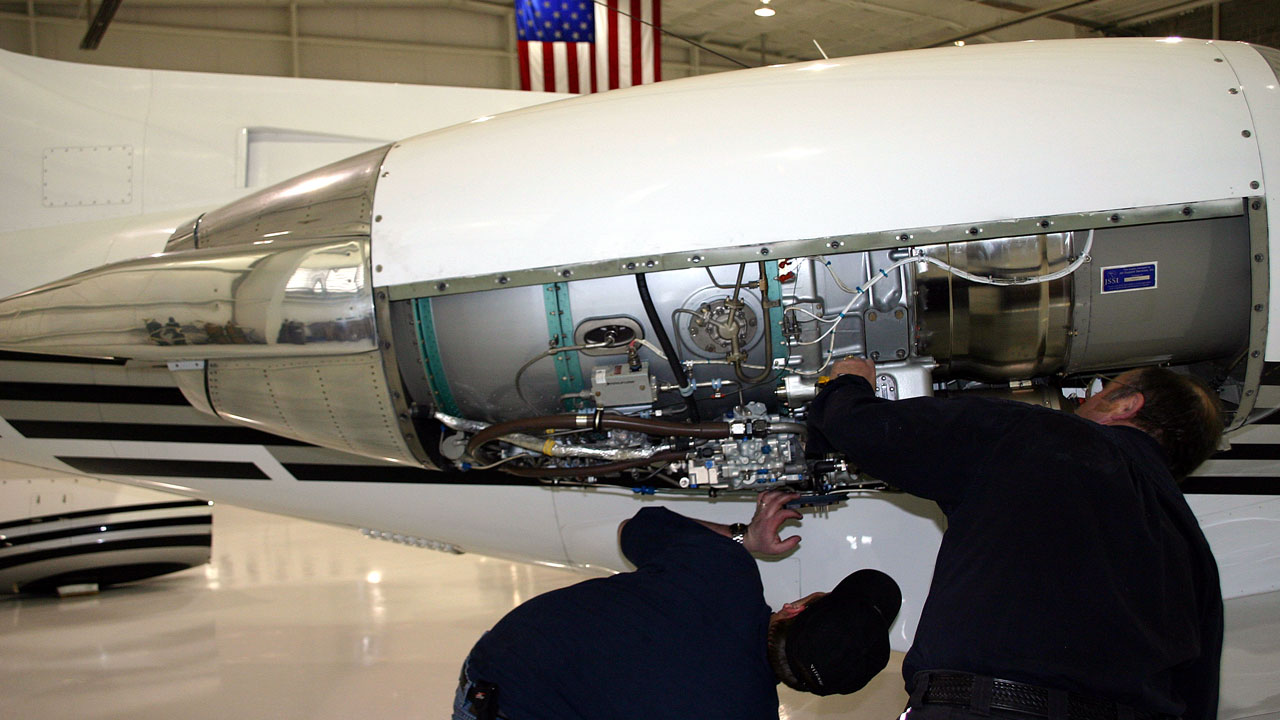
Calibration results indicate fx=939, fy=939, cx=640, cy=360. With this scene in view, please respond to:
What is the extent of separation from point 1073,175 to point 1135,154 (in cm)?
19

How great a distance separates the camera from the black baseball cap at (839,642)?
2.28 m

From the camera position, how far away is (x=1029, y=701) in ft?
6.41

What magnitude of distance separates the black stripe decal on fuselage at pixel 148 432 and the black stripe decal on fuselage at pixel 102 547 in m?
3.65

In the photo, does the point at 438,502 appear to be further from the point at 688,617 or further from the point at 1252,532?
the point at 1252,532

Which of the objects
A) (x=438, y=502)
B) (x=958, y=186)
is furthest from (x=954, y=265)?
(x=438, y=502)

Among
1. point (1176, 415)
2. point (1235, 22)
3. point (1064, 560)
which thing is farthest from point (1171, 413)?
point (1235, 22)

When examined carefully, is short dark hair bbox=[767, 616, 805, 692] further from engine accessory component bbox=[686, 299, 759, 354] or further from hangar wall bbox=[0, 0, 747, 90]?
hangar wall bbox=[0, 0, 747, 90]

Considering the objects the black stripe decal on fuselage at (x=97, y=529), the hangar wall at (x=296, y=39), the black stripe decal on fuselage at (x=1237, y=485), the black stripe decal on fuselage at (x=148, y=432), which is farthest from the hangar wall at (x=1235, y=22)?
the black stripe decal on fuselage at (x=97, y=529)

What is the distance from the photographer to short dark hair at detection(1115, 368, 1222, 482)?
7.53ft

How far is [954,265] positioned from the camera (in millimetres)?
2936

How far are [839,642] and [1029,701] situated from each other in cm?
47

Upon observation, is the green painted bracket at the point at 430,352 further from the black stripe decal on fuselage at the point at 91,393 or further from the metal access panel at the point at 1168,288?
the metal access panel at the point at 1168,288

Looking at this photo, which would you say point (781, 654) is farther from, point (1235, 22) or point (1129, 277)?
point (1235, 22)

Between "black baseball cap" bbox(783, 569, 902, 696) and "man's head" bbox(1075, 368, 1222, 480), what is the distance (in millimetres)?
776
